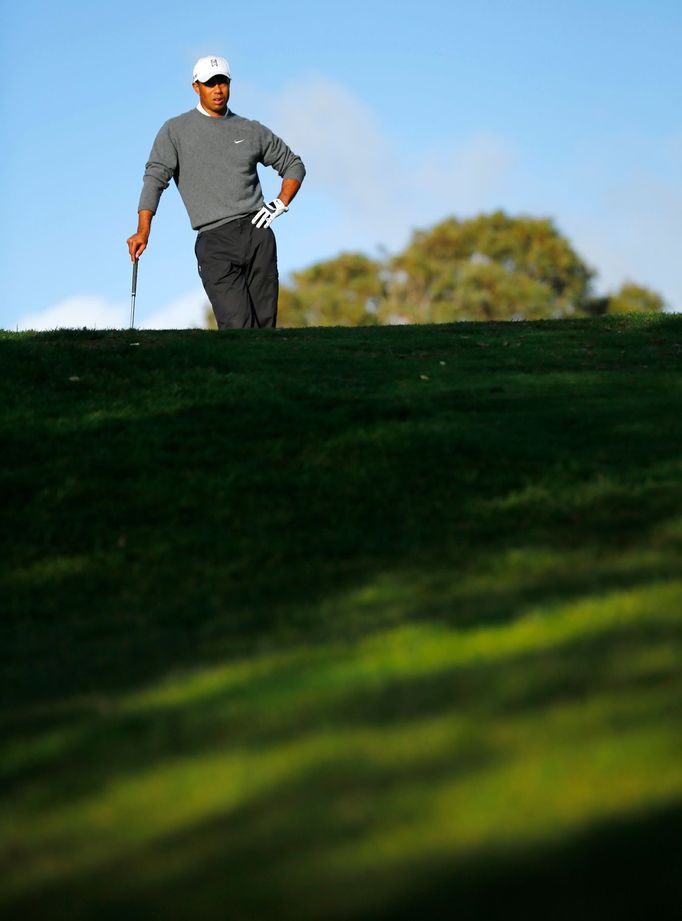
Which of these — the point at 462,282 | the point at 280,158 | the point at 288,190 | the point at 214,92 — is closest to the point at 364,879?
the point at 288,190

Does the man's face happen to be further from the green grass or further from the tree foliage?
the tree foliage

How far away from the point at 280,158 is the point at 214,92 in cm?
90

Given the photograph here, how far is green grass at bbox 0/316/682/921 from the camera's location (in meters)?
3.31

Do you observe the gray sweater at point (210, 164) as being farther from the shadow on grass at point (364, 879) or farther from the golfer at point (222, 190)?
the shadow on grass at point (364, 879)

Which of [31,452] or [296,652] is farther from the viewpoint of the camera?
[31,452]

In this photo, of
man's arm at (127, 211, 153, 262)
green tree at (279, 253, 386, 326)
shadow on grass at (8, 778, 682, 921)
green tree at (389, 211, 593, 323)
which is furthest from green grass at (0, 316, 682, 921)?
green tree at (279, 253, 386, 326)

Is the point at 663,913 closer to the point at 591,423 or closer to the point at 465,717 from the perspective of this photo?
the point at 465,717

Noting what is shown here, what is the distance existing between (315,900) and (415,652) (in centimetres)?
189

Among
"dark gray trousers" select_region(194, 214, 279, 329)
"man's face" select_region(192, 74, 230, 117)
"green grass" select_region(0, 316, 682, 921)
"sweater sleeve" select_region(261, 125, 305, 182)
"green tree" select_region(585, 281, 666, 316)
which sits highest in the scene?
"green tree" select_region(585, 281, 666, 316)

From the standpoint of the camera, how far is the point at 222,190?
47.0 feet

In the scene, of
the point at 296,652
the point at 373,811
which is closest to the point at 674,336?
the point at 296,652

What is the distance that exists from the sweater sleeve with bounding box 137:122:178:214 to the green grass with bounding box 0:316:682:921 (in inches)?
108

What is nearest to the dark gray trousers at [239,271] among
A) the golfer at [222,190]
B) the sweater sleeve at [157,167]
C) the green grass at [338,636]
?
the golfer at [222,190]

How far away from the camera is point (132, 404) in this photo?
1034cm
